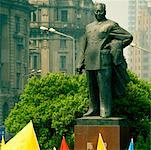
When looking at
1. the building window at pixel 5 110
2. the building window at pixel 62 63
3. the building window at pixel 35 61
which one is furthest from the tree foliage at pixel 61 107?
the building window at pixel 62 63

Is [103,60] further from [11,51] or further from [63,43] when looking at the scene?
[63,43]

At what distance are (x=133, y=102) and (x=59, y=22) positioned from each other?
348 ft

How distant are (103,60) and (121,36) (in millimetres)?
792

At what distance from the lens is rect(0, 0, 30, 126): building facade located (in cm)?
9719

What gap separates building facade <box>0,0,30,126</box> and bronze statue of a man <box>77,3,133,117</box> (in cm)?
7479

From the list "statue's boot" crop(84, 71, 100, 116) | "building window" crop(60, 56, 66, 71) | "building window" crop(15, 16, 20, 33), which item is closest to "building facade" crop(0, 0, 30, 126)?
"building window" crop(15, 16, 20, 33)

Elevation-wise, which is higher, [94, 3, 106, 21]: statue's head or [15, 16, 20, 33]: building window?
[15, 16, 20, 33]: building window

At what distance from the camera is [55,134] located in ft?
108

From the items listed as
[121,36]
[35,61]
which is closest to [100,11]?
[121,36]

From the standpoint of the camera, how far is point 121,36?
20047 mm

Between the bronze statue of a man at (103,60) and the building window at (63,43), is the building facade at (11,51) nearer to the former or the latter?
the building window at (63,43)

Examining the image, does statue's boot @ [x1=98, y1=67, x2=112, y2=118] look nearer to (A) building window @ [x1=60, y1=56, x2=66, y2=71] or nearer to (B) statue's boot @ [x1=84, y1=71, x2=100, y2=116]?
(B) statue's boot @ [x1=84, y1=71, x2=100, y2=116]

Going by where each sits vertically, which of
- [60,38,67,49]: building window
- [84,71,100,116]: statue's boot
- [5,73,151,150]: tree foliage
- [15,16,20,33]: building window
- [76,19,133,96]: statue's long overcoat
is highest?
[15,16,20,33]: building window

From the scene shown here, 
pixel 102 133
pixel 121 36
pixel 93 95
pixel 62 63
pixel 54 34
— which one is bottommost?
pixel 102 133
